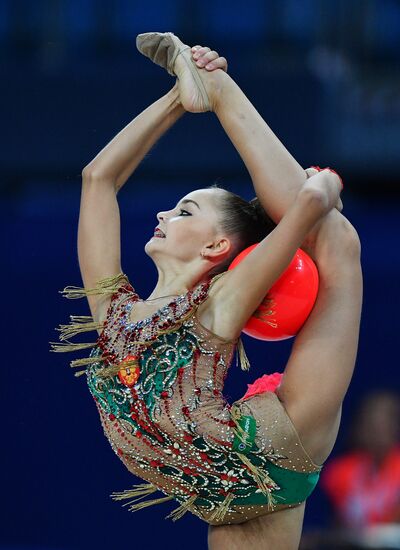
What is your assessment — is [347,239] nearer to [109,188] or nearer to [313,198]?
[313,198]

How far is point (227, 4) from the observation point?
4844 millimetres

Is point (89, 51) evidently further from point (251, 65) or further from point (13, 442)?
point (13, 442)

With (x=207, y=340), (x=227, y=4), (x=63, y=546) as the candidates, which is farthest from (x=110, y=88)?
(x=207, y=340)

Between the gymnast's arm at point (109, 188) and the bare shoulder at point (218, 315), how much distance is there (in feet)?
1.00

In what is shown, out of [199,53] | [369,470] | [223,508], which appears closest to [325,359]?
[223,508]

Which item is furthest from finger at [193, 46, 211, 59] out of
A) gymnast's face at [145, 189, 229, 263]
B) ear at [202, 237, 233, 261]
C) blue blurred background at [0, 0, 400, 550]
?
blue blurred background at [0, 0, 400, 550]

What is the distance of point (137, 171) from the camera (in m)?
4.59

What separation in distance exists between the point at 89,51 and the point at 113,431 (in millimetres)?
2881

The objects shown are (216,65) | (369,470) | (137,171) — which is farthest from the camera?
(137,171)

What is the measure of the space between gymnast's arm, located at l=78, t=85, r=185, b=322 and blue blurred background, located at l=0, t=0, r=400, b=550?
1.55m

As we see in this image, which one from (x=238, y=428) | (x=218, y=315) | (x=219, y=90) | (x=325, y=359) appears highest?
(x=219, y=90)

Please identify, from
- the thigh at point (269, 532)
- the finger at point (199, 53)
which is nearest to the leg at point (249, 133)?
the finger at point (199, 53)

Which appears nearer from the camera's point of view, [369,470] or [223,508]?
[223,508]

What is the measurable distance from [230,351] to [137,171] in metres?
2.46
